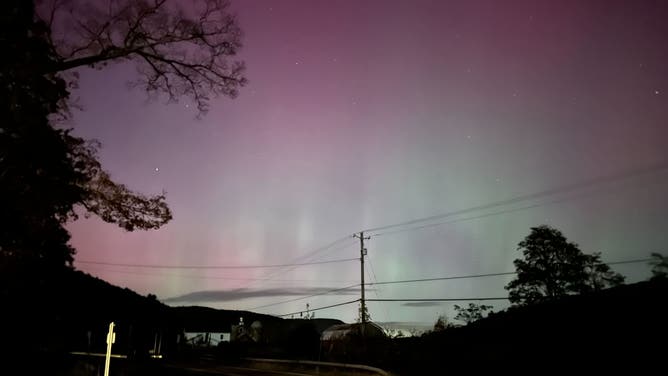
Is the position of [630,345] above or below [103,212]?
below

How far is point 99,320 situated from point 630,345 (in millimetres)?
38638

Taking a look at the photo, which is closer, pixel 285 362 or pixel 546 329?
pixel 546 329

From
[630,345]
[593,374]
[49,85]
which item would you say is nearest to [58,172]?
[49,85]

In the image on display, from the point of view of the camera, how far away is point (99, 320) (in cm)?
4059

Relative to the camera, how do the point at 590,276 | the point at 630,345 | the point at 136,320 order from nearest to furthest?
the point at 630,345, the point at 136,320, the point at 590,276

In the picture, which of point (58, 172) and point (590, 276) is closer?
point (58, 172)

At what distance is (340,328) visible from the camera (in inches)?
2018

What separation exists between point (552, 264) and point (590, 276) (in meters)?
3.72

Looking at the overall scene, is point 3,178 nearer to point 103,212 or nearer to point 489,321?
point 103,212

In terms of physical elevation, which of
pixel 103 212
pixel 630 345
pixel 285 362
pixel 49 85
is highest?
pixel 49 85

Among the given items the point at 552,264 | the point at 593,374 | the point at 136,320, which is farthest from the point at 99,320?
the point at 552,264

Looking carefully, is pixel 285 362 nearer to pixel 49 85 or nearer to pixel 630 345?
pixel 630 345

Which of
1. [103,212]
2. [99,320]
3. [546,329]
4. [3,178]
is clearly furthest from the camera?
[99,320]

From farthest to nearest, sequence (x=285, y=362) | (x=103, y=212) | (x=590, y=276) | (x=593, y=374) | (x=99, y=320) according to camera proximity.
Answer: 1. (x=590, y=276)
2. (x=99, y=320)
3. (x=285, y=362)
4. (x=593, y=374)
5. (x=103, y=212)
